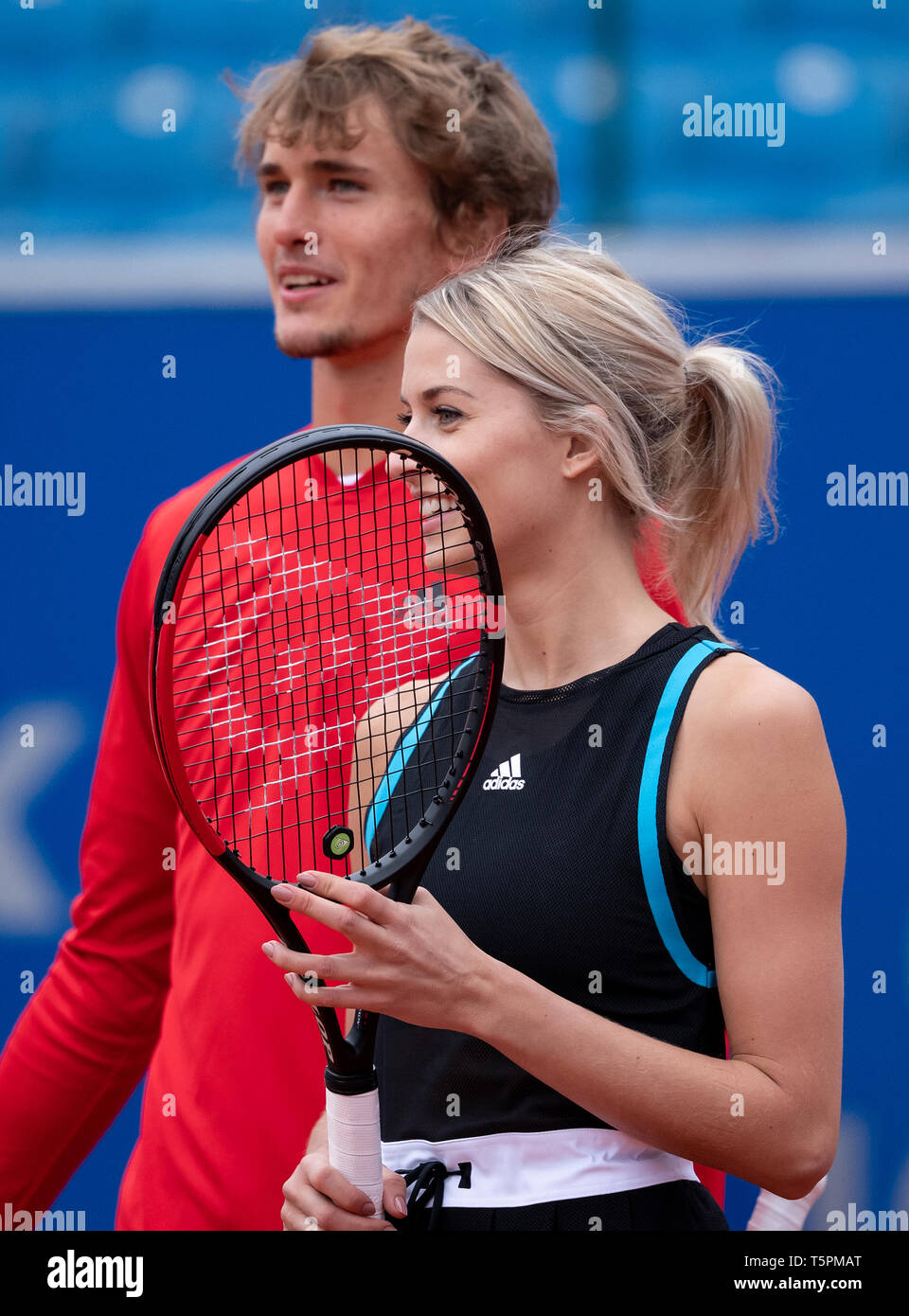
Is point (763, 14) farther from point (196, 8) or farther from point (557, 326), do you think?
point (557, 326)

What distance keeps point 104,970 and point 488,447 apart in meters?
1.05

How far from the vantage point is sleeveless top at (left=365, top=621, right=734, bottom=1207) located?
1211 mm

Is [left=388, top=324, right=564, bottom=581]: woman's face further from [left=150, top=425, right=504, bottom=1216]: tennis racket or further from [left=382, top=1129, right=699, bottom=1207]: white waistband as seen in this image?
[left=382, top=1129, right=699, bottom=1207]: white waistband

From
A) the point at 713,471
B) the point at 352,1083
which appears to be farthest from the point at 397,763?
the point at 713,471

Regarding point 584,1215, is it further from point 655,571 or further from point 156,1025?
point 156,1025

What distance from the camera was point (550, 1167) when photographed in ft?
3.95

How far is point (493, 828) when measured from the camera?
1.30m

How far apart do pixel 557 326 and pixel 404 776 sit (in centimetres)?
48

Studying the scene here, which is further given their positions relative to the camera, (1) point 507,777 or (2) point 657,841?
(1) point 507,777

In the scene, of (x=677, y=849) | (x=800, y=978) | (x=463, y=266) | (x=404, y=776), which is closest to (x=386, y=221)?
(x=463, y=266)

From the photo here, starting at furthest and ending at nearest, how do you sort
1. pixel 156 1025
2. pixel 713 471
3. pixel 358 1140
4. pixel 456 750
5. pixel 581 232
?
1. pixel 581 232
2. pixel 156 1025
3. pixel 713 471
4. pixel 456 750
5. pixel 358 1140

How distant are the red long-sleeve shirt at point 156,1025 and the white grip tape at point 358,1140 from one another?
0.49 meters

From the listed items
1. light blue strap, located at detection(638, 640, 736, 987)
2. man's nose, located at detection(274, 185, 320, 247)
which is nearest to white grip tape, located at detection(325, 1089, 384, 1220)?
light blue strap, located at detection(638, 640, 736, 987)

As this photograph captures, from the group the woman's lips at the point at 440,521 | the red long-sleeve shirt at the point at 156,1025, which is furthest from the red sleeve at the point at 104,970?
the woman's lips at the point at 440,521
